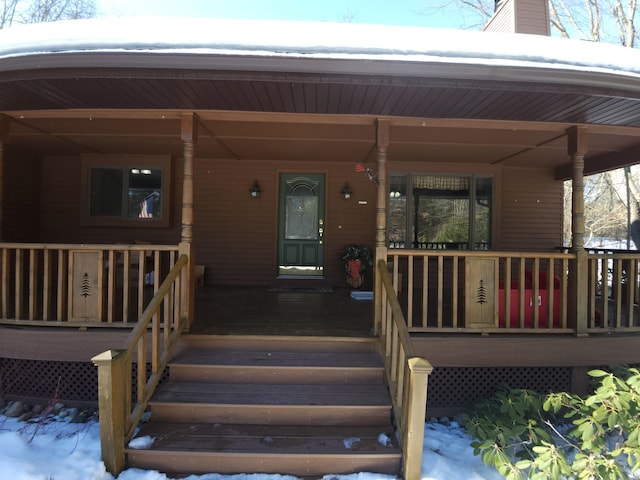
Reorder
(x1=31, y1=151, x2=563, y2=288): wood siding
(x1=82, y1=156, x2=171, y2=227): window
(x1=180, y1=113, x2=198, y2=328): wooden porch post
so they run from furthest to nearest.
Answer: (x1=31, y1=151, x2=563, y2=288): wood siding
(x1=82, y1=156, x2=171, y2=227): window
(x1=180, y1=113, x2=198, y2=328): wooden porch post

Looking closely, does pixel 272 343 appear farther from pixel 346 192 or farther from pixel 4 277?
pixel 346 192

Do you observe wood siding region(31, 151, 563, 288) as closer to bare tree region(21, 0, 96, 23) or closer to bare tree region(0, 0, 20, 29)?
bare tree region(21, 0, 96, 23)

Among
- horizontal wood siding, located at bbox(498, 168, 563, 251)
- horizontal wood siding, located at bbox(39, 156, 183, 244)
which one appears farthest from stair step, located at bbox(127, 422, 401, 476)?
horizontal wood siding, located at bbox(498, 168, 563, 251)

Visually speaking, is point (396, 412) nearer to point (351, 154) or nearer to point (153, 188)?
point (351, 154)

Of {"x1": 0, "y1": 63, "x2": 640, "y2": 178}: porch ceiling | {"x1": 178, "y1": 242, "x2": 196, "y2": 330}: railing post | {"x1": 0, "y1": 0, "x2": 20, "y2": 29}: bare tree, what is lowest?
{"x1": 178, "y1": 242, "x2": 196, "y2": 330}: railing post

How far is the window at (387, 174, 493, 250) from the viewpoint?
675 cm

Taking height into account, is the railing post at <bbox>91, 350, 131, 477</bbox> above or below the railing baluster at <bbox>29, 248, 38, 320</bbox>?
below

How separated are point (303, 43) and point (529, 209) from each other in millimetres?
5685

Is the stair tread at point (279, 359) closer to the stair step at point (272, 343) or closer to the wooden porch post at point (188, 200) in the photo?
the stair step at point (272, 343)

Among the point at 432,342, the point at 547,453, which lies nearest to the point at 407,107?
the point at 432,342

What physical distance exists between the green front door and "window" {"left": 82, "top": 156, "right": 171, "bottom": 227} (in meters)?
1.94

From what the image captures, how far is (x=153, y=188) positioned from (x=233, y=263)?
5.99 ft

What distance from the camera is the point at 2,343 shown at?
11.5ft

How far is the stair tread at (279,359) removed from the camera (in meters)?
3.20
